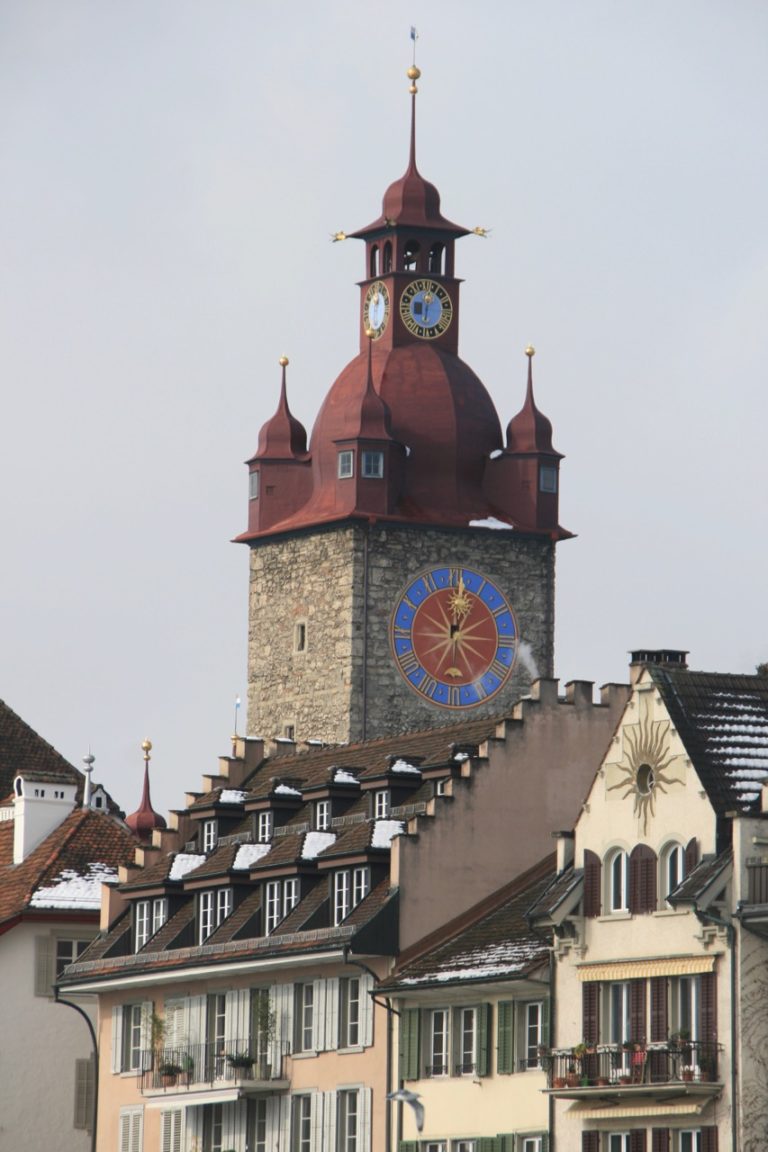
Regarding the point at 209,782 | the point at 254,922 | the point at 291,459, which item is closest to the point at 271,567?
the point at 291,459

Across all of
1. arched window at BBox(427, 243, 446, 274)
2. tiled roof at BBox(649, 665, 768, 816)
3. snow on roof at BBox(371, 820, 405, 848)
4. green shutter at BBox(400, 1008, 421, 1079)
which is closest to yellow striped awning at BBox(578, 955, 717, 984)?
tiled roof at BBox(649, 665, 768, 816)

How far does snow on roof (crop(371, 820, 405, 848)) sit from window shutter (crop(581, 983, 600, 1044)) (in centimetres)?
986

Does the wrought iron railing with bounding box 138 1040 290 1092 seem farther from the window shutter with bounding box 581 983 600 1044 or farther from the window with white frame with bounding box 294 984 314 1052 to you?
the window shutter with bounding box 581 983 600 1044

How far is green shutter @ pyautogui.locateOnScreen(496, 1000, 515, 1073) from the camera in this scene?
92.6 metres

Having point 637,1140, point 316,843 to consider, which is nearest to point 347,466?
point 316,843

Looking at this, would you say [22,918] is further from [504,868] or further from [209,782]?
[504,868]

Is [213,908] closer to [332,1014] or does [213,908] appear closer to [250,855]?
[250,855]

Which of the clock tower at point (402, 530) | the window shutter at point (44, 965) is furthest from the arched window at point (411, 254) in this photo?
the window shutter at point (44, 965)

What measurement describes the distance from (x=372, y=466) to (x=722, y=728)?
5698cm

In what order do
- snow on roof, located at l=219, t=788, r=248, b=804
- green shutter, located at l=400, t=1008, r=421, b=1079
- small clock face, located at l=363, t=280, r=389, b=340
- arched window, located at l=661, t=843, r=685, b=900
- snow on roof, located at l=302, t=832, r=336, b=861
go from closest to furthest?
arched window, located at l=661, t=843, r=685, b=900
green shutter, located at l=400, t=1008, r=421, b=1079
snow on roof, located at l=302, t=832, r=336, b=861
snow on roof, located at l=219, t=788, r=248, b=804
small clock face, located at l=363, t=280, r=389, b=340

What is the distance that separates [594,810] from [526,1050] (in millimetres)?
5105

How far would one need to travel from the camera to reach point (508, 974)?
302ft

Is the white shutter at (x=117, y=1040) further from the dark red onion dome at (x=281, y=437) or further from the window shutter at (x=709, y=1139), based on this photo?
the dark red onion dome at (x=281, y=437)

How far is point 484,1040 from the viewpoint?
93.6 meters
